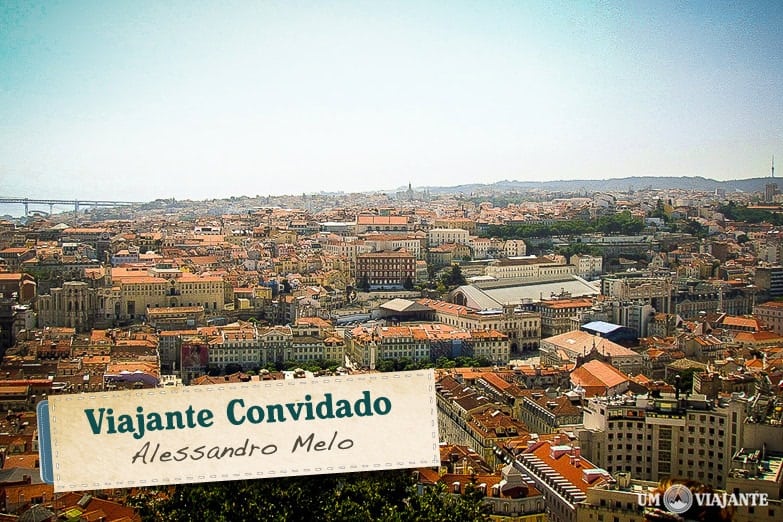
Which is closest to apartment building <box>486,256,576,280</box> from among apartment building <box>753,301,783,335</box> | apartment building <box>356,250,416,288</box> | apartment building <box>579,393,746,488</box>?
apartment building <box>356,250,416,288</box>

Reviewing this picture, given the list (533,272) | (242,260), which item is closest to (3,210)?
(242,260)

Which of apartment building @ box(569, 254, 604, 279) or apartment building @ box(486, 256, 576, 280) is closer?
apartment building @ box(486, 256, 576, 280)

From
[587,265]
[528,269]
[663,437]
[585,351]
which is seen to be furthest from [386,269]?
[663,437]

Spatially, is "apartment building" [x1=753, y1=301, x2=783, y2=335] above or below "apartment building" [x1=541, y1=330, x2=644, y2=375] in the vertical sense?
above

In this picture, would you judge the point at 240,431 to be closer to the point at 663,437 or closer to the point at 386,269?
the point at 663,437

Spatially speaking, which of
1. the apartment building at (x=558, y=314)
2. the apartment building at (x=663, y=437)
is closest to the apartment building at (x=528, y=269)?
the apartment building at (x=558, y=314)

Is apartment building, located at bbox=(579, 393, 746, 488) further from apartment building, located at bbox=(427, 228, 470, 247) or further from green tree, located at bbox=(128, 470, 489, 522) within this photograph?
apartment building, located at bbox=(427, 228, 470, 247)

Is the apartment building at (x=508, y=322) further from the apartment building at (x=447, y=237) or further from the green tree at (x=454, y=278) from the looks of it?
the apartment building at (x=447, y=237)
